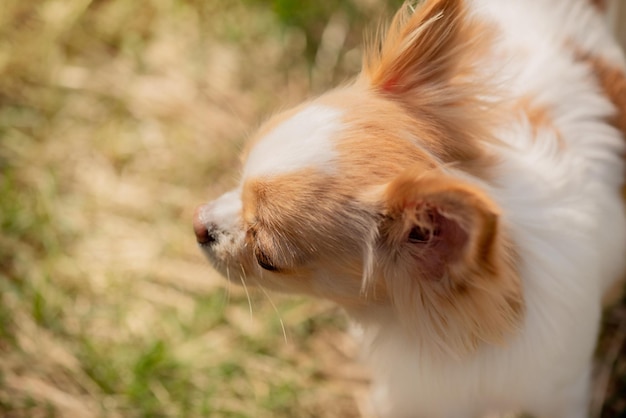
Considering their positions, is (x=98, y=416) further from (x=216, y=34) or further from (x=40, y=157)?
(x=216, y=34)

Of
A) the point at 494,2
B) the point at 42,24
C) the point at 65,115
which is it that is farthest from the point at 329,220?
the point at 42,24

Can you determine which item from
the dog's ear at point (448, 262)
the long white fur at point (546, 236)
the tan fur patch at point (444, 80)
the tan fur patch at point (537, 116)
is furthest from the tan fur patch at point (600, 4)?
the dog's ear at point (448, 262)

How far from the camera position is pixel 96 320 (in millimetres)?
2258

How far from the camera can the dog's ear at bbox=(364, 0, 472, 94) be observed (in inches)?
54.0

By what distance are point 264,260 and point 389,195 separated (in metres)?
0.34

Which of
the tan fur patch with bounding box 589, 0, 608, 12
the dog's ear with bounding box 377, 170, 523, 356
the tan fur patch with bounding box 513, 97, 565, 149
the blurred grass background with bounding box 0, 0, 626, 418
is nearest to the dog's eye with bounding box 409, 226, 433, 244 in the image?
the dog's ear with bounding box 377, 170, 523, 356

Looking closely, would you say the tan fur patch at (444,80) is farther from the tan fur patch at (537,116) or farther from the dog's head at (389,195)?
the tan fur patch at (537,116)

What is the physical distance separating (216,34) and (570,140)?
1765 mm

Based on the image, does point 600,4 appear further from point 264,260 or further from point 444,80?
point 264,260

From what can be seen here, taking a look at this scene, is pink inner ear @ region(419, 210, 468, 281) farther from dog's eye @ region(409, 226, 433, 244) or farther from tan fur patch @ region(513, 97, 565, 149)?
tan fur patch @ region(513, 97, 565, 149)

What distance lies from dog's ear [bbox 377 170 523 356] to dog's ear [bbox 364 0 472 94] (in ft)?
1.09

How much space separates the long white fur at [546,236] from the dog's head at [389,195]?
0.10 m

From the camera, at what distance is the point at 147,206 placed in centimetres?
252

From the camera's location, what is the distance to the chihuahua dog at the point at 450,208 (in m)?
1.26
